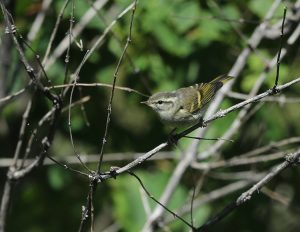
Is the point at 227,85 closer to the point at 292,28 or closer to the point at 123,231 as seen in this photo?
the point at 292,28

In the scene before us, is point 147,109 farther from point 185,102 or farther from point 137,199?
point 185,102

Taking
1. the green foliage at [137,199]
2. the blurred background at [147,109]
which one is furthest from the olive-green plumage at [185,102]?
the green foliage at [137,199]

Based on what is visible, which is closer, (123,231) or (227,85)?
(227,85)

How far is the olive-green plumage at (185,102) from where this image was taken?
421 cm

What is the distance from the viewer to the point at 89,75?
5266 millimetres

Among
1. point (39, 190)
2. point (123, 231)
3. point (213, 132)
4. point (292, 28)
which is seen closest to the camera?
point (292, 28)

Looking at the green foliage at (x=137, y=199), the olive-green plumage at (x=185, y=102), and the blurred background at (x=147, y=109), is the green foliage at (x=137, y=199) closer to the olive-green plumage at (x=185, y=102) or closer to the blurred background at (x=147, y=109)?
the blurred background at (x=147, y=109)

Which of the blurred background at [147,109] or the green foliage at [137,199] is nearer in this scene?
the blurred background at [147,109]

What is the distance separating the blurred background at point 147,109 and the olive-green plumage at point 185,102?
0.22m

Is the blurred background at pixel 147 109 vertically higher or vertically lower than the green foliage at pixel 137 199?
higher

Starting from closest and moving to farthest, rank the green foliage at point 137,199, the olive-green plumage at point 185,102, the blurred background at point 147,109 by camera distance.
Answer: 1. the olive-green plumage at point 185,102
2. the blurred background at point 147,109
3. the green foliage at point 137,199

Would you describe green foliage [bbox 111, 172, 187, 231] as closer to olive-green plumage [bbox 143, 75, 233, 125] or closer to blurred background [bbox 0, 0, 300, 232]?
blurred background [bbox 0, 0, 300, 232]

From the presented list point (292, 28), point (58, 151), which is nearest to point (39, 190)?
point (58, 151)

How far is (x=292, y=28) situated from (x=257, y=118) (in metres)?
0.92
